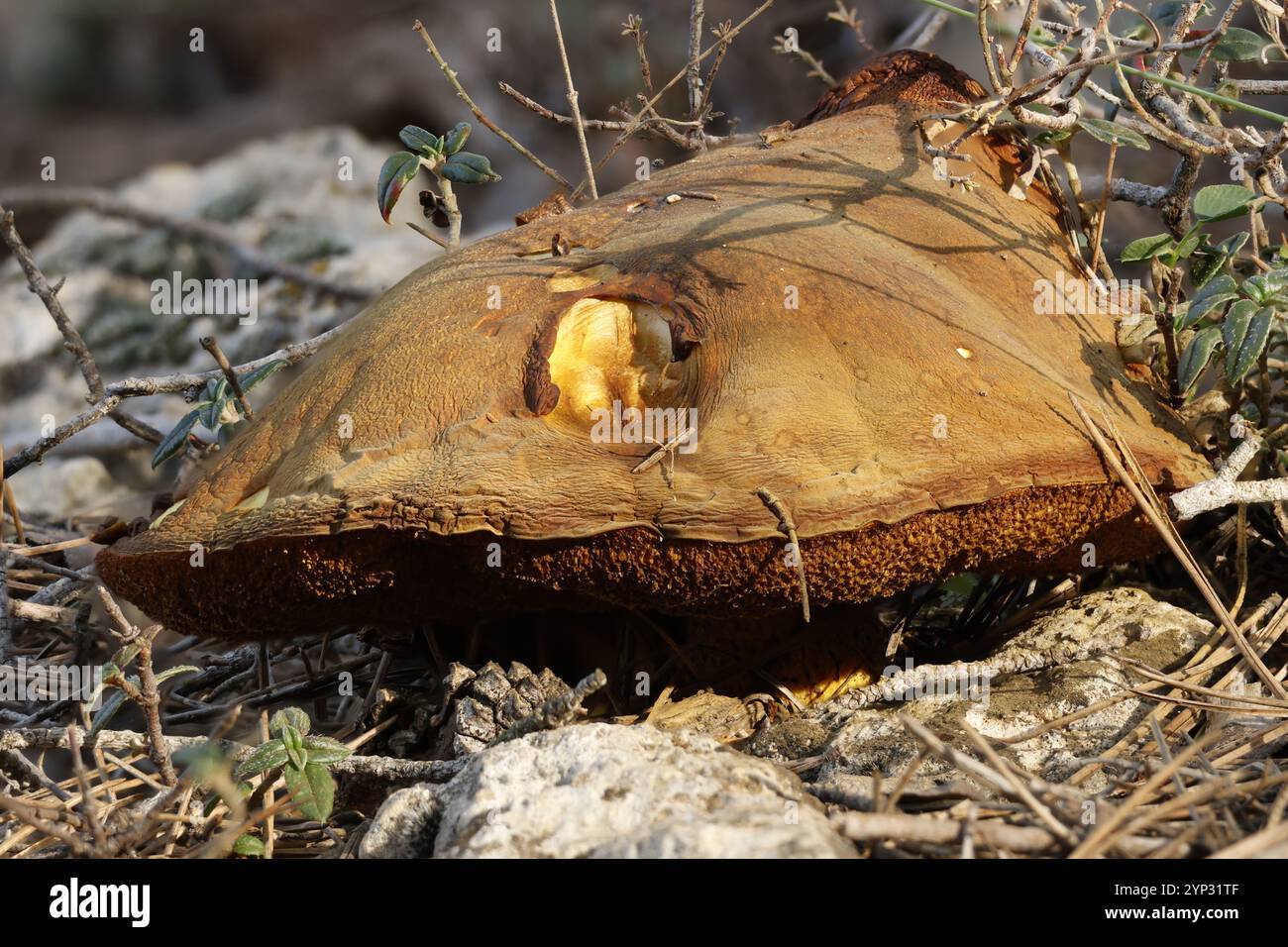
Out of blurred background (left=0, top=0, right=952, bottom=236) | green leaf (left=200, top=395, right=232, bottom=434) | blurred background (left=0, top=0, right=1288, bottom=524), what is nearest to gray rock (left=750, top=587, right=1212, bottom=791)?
green leaf (left=200, top=395, right=232, bottom=434)

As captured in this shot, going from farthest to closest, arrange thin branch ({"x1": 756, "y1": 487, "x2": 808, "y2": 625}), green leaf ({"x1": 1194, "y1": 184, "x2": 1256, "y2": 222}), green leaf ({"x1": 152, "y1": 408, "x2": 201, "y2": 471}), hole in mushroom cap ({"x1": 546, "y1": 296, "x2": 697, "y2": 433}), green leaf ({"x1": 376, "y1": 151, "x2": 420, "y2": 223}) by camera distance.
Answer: green leaf ({"x1": 376, "y1": 151, "x2": 420, "y2": 223}) < green leaf ({"x1": 152, "y1": 408, "x2": 201, "y2": 471}) < green leaf ({"x1": 1194, "y1": 184, "x2": 1256, "y2": 222}) < hole in mushroom cap ({"x1": 546, "y1": 296, "x2": 697, "y2": 433}) < thin branch ({"x1": 756, "y1": 487, "x2": 808, "y2": 625})

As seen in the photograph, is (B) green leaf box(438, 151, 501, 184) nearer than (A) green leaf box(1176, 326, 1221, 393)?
No

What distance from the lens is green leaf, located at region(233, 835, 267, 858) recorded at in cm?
168

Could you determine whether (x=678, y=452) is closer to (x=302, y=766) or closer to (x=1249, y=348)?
(x=302, y=766)

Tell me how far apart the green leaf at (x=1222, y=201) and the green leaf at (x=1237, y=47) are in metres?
0.36

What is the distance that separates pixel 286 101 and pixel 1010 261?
480 centimetres

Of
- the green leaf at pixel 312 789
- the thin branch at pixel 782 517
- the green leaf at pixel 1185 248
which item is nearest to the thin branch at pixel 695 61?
the green leaf at pixel 1185 248

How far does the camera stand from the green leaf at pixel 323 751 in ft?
5.64

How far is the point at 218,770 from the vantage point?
4.39 feet

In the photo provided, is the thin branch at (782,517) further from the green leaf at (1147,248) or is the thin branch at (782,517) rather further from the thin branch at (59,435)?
the thin branch at (59,435)

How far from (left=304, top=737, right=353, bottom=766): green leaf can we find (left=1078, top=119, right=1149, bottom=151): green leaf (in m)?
1.70

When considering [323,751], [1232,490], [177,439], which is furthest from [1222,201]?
[177,439]

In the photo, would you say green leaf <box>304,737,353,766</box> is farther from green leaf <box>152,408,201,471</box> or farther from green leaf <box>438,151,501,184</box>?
green leaf <box>438,151,501,184</box>
